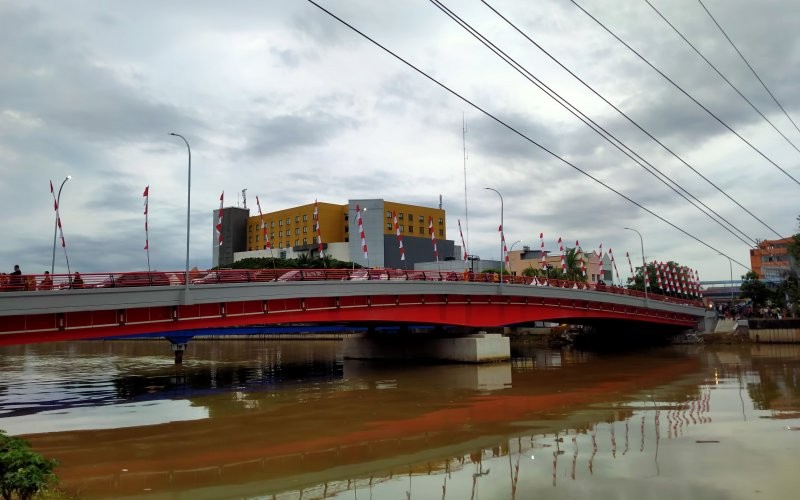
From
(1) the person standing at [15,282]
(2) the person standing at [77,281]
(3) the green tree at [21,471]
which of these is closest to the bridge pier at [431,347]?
(2) the person standing at [77,281]

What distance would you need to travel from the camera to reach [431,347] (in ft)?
175

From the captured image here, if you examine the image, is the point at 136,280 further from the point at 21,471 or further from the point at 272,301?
the point at 21,471

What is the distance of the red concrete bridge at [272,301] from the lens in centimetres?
2714

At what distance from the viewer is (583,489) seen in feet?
40.3

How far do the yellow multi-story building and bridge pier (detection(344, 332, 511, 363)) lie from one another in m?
57.6

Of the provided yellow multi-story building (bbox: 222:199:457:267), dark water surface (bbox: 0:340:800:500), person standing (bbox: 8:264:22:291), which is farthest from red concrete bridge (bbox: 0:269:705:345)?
yellow multi-story building (bbox: 222:199:457:267)

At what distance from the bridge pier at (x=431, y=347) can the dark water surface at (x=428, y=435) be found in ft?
33.3

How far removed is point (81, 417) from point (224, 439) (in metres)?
10.0

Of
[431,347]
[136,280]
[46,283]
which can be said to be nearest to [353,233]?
[431,347]

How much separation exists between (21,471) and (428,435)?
1267cm

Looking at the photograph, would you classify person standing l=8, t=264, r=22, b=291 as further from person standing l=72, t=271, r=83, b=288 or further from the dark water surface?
the dark water surface

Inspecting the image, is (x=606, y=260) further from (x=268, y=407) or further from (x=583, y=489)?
(x=583, y=489)

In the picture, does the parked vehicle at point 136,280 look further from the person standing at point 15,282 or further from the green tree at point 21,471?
the green tree at point 21,471

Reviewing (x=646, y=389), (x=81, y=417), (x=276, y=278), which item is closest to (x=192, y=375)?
(x=276, y=278)
